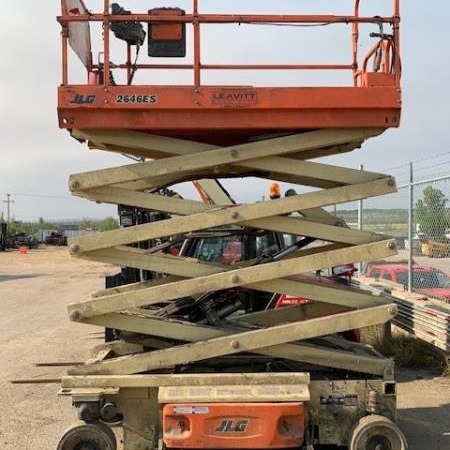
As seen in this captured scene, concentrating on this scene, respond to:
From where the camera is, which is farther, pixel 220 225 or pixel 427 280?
pixel 427 280

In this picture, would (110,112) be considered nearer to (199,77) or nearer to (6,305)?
(199,77)

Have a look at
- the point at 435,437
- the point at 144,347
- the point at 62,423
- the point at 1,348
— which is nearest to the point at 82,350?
the point at 1,348

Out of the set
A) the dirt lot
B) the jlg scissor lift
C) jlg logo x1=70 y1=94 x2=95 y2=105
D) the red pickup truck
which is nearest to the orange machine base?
the jlg scissor lift

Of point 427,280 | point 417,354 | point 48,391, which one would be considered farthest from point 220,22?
point 427,280

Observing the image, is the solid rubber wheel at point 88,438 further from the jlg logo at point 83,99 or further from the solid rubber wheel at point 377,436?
the jlg logo at point 83,99

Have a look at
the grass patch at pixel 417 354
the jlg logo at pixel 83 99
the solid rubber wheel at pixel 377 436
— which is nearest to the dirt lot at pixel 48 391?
the grass patch at pixel 417 354

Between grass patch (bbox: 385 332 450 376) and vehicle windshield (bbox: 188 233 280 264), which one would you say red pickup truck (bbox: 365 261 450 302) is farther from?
vehicle windshield (bbox: 188 233 280 264)

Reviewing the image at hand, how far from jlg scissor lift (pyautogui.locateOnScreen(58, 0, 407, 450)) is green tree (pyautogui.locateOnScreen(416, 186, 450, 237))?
4192mm

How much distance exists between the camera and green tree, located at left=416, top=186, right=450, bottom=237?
8.54 m

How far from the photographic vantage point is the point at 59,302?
16.8m

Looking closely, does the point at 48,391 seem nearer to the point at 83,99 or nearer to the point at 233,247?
the point at 233,247

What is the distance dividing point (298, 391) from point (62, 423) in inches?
114

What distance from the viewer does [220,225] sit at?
4.66 m

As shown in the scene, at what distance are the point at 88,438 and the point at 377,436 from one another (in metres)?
2.10
